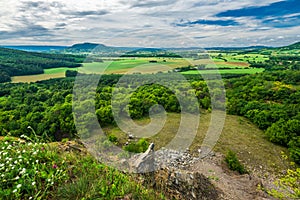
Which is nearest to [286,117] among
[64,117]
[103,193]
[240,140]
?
[240,140]

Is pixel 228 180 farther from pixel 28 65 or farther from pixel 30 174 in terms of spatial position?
pixel 28 65

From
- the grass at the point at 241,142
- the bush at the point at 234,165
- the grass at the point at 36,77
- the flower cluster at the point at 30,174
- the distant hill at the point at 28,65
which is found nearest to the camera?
the flower cluster at the point at 30,174

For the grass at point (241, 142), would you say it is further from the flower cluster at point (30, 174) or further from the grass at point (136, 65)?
the flower cluster at point (30, 174)

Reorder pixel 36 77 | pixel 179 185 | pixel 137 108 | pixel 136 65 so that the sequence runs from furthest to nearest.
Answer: pixel 36 77, pixel 137 108, pixel 136 65, pixel 179 185

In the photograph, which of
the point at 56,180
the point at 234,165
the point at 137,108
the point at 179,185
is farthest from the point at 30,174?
the point at 137,108

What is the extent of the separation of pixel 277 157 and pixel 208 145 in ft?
18.2

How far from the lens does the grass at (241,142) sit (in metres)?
16.5

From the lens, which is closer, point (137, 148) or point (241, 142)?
point (137, 148)

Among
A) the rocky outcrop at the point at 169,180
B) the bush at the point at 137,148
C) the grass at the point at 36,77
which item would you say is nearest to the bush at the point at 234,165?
the rocky outcrop at the point at 169,180

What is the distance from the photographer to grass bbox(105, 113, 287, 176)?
16.5 m

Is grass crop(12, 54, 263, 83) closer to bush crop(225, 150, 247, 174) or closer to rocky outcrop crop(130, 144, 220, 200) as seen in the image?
bush crop(225, 150, 247, 174)

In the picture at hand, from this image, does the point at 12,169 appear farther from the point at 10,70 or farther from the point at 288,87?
the point at 10,70

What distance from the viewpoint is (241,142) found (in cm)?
1992

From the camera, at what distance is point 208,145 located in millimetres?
18750
